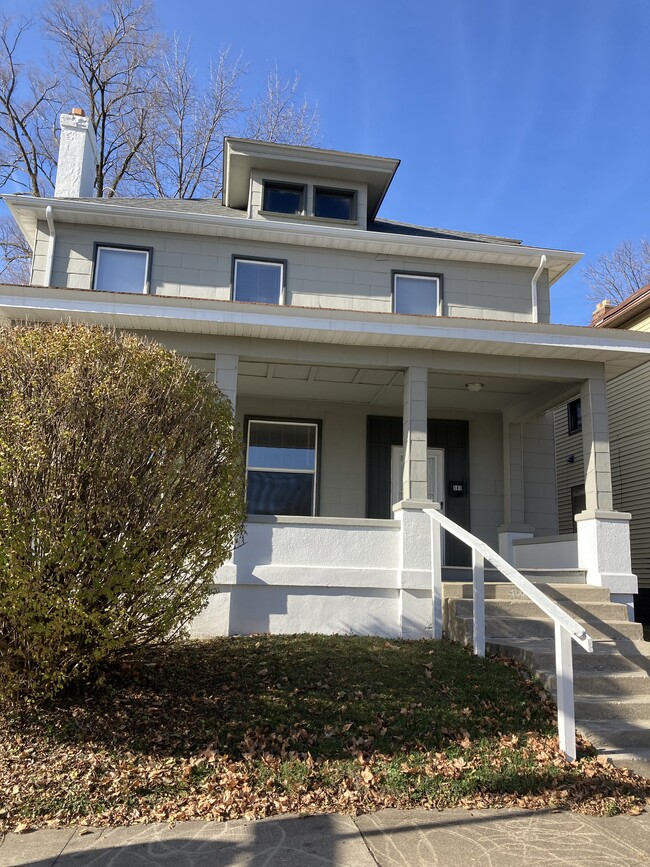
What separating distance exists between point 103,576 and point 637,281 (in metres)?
24.0

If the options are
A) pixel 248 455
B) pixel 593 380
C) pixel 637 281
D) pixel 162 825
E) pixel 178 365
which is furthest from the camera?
pixel 637 281

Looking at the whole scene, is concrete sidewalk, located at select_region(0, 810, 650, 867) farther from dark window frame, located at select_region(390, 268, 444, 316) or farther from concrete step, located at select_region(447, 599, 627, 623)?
dark window frame, located at select_region(390, 268, 444, 316)

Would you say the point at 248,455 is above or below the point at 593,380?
below

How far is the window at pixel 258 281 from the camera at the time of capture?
10.0 m

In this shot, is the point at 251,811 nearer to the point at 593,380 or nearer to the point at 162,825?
the point at 162,825

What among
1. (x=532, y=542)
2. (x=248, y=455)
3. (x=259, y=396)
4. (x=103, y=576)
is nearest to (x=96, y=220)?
(x=259, y=396)

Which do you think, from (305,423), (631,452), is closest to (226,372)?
(305,423)

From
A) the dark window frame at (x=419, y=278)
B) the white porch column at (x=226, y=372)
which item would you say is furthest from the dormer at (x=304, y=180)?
the white porch column at (x=226, y=372)

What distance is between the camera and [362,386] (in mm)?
9500

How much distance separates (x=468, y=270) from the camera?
415 inches

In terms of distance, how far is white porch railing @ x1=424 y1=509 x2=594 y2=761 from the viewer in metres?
4.36

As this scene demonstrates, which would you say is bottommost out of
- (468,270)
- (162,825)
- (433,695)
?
(162,825)

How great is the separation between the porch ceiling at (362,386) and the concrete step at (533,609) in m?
3.12

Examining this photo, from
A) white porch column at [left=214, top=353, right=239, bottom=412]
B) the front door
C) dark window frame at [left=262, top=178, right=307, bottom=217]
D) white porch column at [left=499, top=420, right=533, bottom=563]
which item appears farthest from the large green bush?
dark window frame at [left=262, top=178, right=307, bottom=217]
